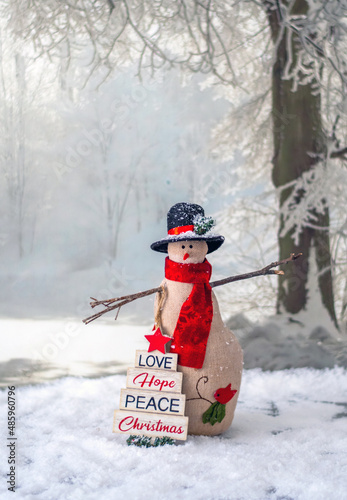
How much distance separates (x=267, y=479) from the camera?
68.6 inches

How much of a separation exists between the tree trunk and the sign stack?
5.97ft

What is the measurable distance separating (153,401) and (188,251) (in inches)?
24.0

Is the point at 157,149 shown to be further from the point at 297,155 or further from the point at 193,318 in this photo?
the point at 193,318

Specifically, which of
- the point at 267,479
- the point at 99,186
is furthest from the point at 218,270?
the point at 267,479

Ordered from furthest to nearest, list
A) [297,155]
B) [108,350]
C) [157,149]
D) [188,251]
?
[157,149] → [108,350] → [297,155] → [188,251]

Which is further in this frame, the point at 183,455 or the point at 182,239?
the point at 182,239

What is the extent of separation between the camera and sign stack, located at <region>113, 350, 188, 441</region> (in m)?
2.03

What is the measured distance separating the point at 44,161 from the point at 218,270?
180 centimetres

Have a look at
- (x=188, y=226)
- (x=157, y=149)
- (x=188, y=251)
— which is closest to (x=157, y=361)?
(x=188, y=251)

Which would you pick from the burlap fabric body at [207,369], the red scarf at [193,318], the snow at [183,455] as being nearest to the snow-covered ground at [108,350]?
the snow at [183,455]

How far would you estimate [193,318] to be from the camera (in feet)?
7.01

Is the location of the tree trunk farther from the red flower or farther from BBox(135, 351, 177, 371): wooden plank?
BBox(135, 351, 177, 371): wooden plank

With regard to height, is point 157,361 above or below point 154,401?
above

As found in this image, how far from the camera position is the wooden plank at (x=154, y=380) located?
206 centimetres
